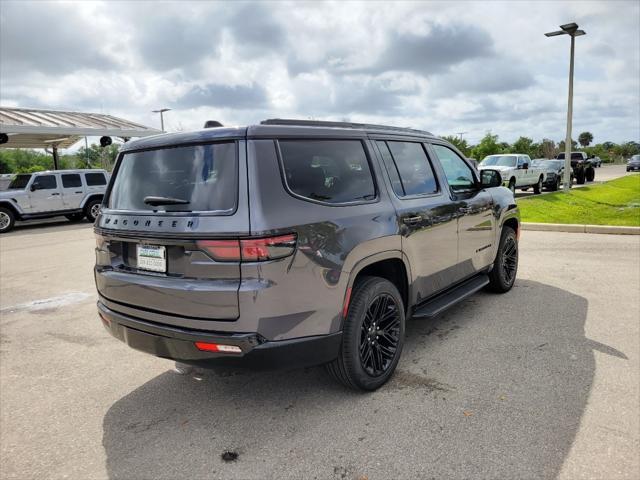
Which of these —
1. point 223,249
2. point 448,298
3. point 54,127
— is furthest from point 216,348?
point 54,127

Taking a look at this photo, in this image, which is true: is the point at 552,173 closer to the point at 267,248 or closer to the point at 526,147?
the point at 267,248

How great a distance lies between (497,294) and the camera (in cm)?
565

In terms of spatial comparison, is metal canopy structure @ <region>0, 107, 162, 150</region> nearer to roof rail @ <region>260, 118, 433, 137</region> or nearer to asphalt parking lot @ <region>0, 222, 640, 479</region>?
asphalt parking lot @ <region>0, 222, 640, 479</region>

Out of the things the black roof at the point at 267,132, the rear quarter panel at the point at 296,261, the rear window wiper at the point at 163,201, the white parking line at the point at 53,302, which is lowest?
the white parking line at the point at 53,302

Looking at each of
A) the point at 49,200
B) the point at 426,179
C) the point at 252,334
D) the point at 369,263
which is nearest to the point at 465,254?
the point at 426,179

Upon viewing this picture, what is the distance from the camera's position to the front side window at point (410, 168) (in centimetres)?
375

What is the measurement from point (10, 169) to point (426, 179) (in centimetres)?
8783

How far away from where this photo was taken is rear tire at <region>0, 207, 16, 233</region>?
15.0 meters

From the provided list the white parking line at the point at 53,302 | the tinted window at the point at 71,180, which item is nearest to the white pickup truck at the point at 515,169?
the tinted window at the point at 71,180

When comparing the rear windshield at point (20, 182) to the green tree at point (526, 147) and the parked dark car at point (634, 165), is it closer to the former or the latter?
the parked dark car at point (634, 165)

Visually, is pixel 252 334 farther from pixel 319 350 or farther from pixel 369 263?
pixel 369 263

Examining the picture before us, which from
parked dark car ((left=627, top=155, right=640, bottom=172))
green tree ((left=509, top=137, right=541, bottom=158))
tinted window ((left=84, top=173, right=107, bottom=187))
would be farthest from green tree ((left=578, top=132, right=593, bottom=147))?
tinted window ((left=84, top=173, right=107, bottom=187))

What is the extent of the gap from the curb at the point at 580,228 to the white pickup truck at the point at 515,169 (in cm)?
799

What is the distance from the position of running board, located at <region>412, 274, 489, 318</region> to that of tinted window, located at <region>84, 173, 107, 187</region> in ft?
52.2
